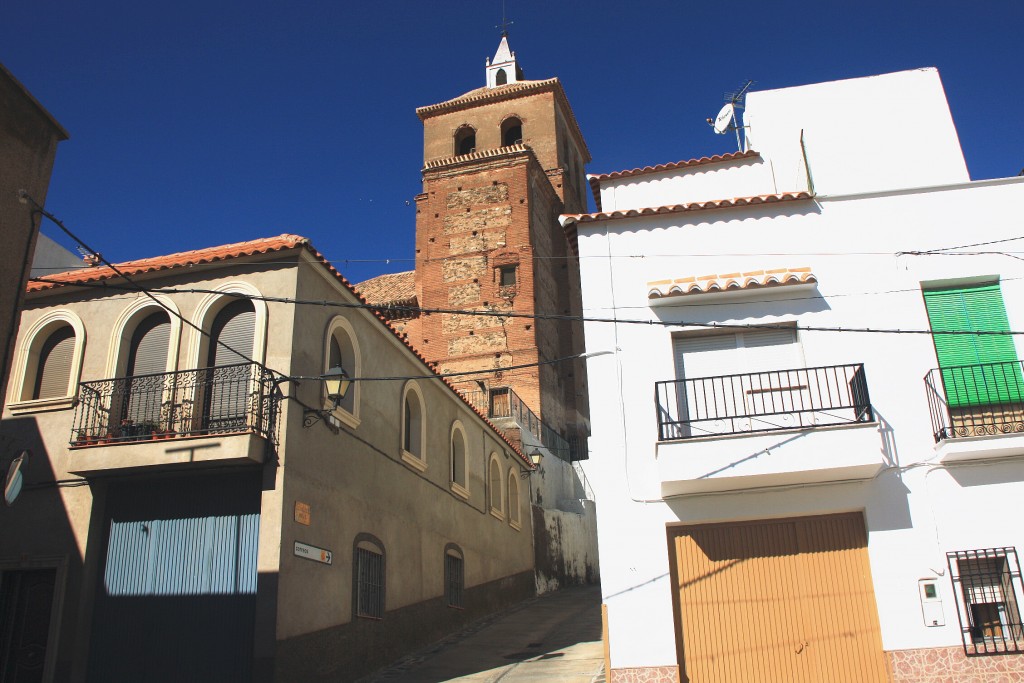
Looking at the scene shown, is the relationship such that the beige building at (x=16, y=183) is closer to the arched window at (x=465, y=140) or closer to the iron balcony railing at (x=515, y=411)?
the iron balcony railing at (x=515, y=411)

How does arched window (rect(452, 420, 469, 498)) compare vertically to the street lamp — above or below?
below

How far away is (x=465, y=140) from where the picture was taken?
42.7 meters

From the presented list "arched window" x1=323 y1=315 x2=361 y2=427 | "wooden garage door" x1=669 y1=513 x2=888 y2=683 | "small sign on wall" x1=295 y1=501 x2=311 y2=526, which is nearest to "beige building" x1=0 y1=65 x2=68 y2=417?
"small sign on wall" x1=295 y1=501 x2=311 y2=526

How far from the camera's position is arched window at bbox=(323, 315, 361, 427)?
12.5 metres

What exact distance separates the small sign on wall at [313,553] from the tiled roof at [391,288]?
25.7 metres

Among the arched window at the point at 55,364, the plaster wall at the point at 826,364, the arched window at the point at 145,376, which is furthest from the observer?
the arched window at the point at 55,364

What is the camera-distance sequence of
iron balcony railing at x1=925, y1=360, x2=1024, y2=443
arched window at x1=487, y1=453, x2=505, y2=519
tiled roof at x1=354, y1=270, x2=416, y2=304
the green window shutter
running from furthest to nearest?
tiled roof at x1=354, y1=270, x2=416, y2=304
arched window at x1=487, y1=453, x2=505, y2=519
the green window shutter
iron balcony railing at x1=925, y1=360, x2=1024, y2=443

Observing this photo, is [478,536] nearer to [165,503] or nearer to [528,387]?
[165,503]

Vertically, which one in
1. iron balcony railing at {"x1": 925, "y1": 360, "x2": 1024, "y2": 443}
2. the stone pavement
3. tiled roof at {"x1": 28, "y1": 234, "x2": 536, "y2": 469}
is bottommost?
the stone pavement

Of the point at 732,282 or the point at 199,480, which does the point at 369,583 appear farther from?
the point at 732,282

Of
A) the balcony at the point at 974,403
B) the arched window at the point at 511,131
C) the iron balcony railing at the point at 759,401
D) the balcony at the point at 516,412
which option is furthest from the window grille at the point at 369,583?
the arched window at the point at 511,131

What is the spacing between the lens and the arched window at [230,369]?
10867 mm

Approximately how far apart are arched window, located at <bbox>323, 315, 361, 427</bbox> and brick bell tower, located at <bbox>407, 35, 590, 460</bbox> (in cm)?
1684

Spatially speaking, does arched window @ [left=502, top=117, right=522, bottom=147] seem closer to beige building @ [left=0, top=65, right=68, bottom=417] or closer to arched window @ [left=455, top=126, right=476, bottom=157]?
arched window @ [left=455, top=126, right=476, bottom=157]
